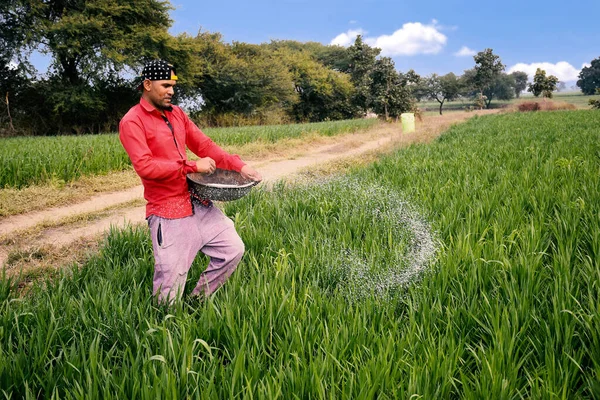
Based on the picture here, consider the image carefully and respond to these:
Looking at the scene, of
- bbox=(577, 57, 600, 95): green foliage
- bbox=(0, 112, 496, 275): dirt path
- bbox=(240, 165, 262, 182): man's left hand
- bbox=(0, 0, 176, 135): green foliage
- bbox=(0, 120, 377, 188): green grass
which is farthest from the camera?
bbox=(577, 57, 600, 95): green foliage

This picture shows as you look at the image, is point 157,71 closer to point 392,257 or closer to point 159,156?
point 159,156

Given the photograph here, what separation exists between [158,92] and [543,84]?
2648 inches

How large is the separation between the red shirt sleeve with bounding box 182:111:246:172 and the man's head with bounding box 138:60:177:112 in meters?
0.33

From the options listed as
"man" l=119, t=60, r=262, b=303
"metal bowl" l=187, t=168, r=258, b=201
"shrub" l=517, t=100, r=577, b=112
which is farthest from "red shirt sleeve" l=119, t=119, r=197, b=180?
"shrub" l=517, t=100, r=577, b=112

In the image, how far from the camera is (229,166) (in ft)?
8.84

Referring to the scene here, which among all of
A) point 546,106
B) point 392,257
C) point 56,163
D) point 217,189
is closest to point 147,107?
point 217,189

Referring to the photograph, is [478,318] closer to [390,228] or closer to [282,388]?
[282,388]

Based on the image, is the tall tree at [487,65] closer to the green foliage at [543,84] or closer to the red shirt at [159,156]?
the green foliage at [543,84]

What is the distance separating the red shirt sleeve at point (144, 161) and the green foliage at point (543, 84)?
62.7 metres

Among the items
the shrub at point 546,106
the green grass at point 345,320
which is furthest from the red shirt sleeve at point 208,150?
the shrub at point 546,106

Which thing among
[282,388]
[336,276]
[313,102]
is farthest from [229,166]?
[313,102]

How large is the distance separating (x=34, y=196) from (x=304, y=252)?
551 cm

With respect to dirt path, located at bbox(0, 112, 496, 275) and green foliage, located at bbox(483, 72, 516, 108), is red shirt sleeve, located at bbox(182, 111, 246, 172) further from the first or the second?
green foliage, located at bbox(483, 72, 516, 108)

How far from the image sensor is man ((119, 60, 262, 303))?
7.36 ft
